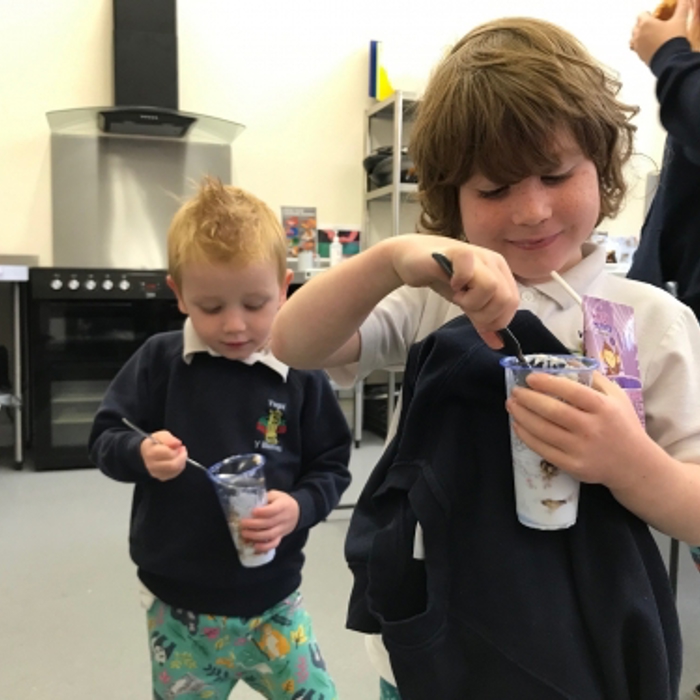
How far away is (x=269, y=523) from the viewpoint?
98 cm

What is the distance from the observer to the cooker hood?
10.9 ft

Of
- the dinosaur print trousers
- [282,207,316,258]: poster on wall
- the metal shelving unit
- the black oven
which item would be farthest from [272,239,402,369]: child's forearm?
[282,207,316,258]: poster on wall

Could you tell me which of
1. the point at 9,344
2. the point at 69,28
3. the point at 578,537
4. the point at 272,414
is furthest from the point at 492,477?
the point at 69,28

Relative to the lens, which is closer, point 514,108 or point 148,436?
point 514,108

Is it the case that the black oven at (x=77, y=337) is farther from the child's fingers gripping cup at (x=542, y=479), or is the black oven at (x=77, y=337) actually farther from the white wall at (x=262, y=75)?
the child's fingers gripping cup at (x=542, y=479)

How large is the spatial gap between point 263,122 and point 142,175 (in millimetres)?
718

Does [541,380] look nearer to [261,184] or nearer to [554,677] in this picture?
[554,677]

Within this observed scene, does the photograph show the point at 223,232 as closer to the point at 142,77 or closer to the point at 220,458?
the point at 220,458

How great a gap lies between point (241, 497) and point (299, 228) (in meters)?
3.01

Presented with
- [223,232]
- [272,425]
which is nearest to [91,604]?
[272,425]

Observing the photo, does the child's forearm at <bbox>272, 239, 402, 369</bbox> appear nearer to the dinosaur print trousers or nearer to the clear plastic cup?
the clear plastic cup

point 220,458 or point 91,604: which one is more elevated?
point 220,458

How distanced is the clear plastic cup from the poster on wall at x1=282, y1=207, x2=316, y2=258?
2.92 m

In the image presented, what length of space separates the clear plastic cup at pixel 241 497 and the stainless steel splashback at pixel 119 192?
108 inches
